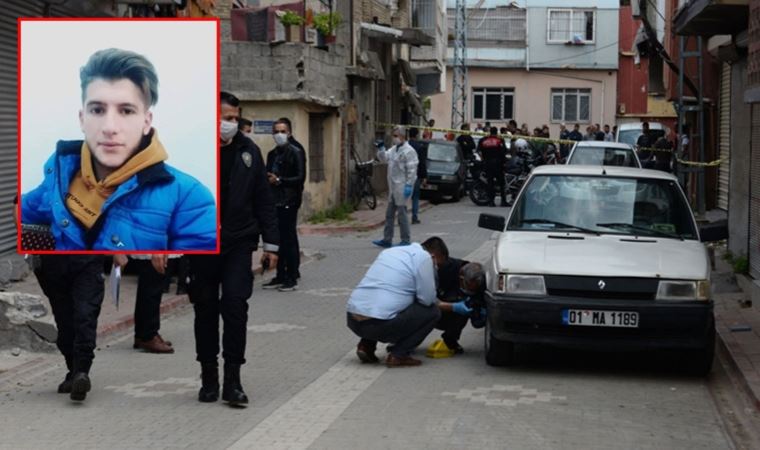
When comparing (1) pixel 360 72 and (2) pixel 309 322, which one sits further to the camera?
(1) pixel 360 72

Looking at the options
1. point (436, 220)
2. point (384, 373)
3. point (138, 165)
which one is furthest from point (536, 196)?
point (436, 220)

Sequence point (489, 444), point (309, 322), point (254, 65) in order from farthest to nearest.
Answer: point (254, 65) < point (309, 322) < point (489, 444)

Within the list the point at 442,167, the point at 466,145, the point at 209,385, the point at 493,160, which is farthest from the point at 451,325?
the point at 466,145

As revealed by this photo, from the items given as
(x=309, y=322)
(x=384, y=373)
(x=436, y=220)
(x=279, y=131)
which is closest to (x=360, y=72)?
(x=436, y=220)

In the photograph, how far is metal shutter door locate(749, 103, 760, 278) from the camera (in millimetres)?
15203

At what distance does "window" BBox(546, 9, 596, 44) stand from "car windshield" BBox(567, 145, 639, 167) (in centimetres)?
3135

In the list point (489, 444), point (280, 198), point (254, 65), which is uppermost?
point (254, 65)

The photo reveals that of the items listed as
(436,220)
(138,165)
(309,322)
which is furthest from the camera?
(436,220)

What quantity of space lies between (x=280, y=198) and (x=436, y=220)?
1175 cm

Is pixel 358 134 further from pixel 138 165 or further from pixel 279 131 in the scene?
pixel 138 165

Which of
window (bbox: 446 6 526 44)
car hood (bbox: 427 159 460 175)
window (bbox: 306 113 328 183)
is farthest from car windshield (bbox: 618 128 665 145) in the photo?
window (bbox: 446 6 526 44)

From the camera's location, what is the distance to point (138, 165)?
852cm

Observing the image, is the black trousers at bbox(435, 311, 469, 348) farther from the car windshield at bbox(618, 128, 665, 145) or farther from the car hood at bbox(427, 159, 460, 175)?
the car windshield at bbox(618, 128, 665, 145)

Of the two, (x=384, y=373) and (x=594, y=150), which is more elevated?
(x=594, y=150)
